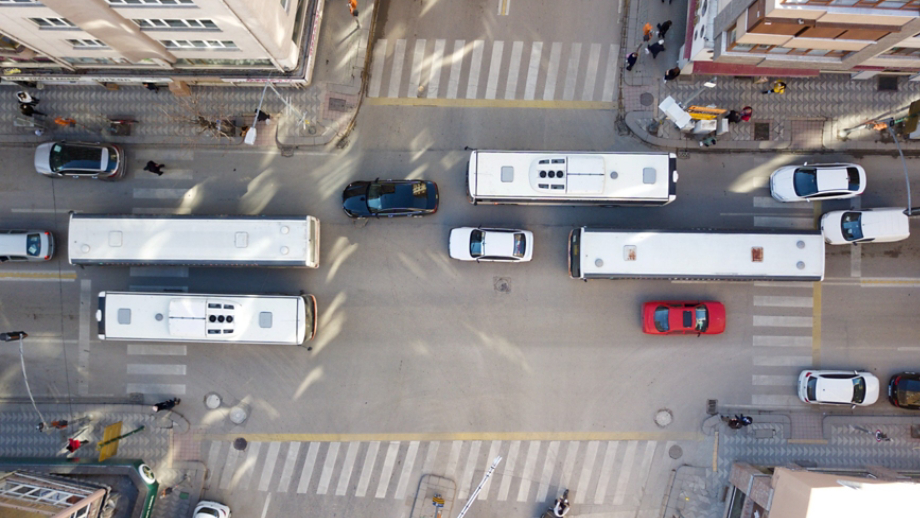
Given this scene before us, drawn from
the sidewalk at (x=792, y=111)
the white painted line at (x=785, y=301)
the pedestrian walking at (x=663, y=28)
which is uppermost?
the pedestrian walking at (x=663, y=28)

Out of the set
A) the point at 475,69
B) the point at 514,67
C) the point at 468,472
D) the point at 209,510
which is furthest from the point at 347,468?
the point at 514,67

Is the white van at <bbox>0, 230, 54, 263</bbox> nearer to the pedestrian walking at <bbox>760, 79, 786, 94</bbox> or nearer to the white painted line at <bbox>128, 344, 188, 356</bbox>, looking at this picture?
the white painted line at <bbox>128, 344, 188, 356</bbox>

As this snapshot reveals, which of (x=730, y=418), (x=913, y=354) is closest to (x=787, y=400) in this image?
(x=730, y=418)

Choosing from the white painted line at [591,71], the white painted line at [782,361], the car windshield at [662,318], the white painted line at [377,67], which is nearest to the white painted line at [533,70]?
the white painted line at [591,71]

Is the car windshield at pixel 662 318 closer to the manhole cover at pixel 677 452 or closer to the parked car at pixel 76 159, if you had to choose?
the manhole cover at pixel 677 452

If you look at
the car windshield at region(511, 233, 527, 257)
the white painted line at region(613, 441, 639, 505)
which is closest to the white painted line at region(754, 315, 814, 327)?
the white painted line at region(613, 441, 639, 505)

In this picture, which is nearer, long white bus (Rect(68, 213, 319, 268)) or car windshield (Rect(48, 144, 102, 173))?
→ long white bus (Rect(68, 213, 319, 268))

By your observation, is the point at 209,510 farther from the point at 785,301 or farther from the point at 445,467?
the point at 785,301
